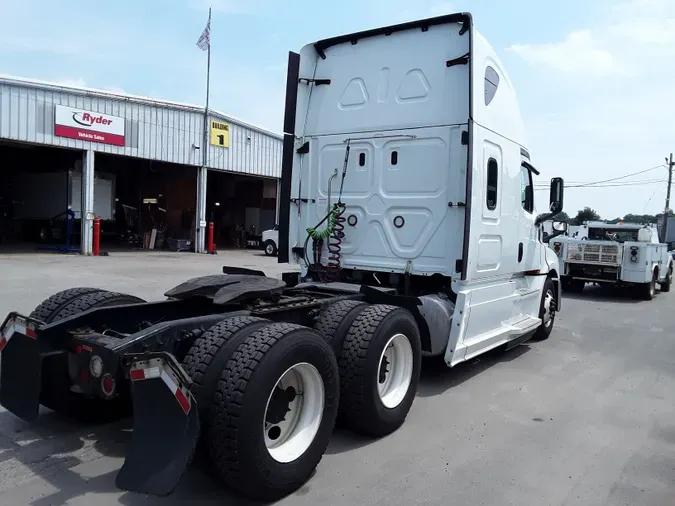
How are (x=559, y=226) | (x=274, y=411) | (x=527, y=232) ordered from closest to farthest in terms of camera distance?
(x=274, y=411)
(x=527, y=232)
(x=559, y=226)

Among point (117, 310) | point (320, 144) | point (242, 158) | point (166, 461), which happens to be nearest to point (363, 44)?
point (320, 144)

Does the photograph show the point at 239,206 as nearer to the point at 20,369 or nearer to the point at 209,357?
the point at 20,369

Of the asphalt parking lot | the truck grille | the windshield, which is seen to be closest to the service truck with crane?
the asphalt parking lot

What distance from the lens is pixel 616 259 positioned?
14.7 meters

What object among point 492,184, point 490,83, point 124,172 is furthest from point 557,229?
point 124,172

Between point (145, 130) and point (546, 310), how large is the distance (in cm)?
1848

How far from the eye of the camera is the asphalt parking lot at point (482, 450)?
3.46 m

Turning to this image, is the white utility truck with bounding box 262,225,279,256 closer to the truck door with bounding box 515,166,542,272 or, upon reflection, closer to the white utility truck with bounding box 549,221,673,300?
the white utility truck with bounding box 549,221,673,300

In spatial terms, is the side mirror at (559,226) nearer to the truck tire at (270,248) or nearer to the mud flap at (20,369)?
the mud flap at (20,369)

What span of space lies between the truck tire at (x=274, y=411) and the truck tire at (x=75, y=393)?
1.29 meters

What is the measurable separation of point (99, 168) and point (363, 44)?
27.9 m

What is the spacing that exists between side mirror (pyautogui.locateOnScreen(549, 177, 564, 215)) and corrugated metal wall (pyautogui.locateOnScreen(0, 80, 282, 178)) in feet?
58.0

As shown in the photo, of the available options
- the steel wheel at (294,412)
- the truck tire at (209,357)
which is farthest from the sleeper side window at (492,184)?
the truck tire at (209,357)

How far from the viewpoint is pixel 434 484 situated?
3.67 m
